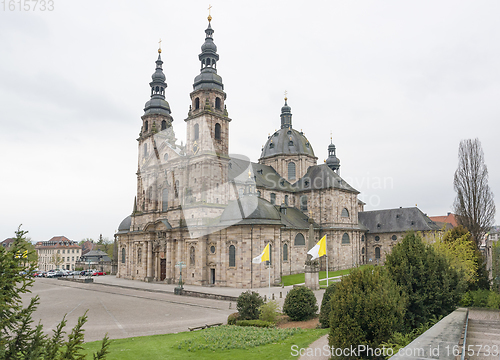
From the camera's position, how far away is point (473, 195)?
33.7m

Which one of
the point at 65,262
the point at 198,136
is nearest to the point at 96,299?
the point at 198,136

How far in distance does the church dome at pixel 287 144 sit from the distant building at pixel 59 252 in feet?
225

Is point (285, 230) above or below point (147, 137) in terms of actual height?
below

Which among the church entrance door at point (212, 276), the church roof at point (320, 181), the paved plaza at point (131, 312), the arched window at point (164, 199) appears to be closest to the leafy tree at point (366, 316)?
the paved plaza at point (131, 312)

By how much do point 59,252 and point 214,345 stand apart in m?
101

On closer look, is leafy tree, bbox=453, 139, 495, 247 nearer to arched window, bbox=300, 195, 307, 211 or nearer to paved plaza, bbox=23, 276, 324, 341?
paved plaza, bbox=23, 276, 324, 341

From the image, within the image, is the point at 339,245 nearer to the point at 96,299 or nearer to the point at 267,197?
the point at 267,197

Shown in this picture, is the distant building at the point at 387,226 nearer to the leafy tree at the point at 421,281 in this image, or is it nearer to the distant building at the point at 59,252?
the leafy tree at the point at 421,281

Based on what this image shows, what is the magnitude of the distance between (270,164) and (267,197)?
1061cm

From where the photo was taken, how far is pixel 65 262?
10175 centimetres

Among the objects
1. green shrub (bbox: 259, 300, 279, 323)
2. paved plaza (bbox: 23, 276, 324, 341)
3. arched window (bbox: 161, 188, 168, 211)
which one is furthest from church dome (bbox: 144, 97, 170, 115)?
green shrub (bbox: 259, 300, 279, 323)

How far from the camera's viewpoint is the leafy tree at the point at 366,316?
11672mm

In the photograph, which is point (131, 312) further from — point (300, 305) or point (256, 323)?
point (300, 305)

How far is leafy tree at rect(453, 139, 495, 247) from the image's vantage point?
33.4 metres
